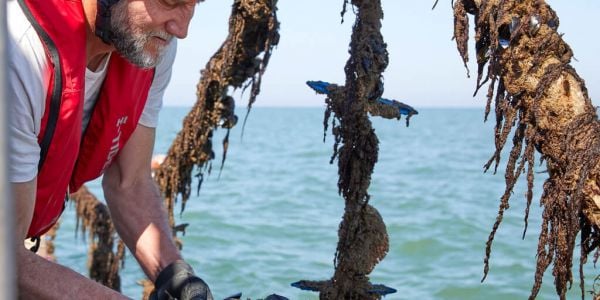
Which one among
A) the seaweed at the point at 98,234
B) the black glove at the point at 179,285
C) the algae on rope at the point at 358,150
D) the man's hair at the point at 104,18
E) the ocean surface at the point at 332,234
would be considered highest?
the man's hair at the point at 104,18

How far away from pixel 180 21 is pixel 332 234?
12950 mm

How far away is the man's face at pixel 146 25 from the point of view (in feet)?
7.54

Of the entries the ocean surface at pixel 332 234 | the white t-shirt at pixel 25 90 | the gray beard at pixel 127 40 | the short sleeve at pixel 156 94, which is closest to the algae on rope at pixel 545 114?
the gray beard at pixel 127 40

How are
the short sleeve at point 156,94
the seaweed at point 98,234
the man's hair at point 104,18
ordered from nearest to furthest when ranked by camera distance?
the man's hair at point 104,18 < the short sleeve at point 156,94 < the seaweed at point 98,234

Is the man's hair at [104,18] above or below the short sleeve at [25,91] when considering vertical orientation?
above

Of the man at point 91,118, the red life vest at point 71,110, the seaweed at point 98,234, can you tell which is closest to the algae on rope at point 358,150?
the man at point 91,118

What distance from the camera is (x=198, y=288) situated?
2.67 meters

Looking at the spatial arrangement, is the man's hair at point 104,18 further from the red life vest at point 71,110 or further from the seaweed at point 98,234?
the seaweed at point 98,234

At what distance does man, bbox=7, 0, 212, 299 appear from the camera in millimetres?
2094

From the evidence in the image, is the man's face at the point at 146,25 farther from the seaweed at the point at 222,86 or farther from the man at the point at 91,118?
the seaweed at the point at 222,86

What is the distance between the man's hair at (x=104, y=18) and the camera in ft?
7.47

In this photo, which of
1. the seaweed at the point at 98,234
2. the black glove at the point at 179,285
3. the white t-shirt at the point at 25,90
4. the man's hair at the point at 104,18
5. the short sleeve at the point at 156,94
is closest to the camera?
the white t-shirt at the point at 25,90

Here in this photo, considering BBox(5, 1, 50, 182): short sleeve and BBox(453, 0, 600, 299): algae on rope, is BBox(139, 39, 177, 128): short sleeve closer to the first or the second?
BBox(5, 1, 50, 182): short sleeve

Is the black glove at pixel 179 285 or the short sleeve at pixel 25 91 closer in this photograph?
the short sleeve at pixel 25 91
